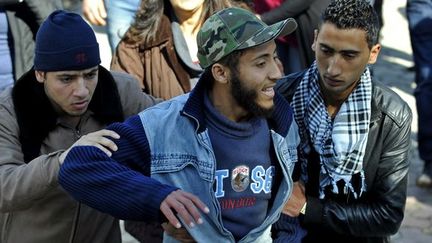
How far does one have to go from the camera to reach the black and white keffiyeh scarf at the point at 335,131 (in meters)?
2.99

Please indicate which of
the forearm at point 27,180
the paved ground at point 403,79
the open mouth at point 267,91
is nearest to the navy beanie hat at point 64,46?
the forearm at point 27,180

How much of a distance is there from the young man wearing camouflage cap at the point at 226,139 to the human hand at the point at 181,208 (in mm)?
212

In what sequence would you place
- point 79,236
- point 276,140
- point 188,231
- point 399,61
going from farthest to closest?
point 399,61
point 79,236
point 276,140
point 188,231

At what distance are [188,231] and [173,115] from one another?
0.39m

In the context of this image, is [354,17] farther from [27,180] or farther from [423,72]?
[423,72]

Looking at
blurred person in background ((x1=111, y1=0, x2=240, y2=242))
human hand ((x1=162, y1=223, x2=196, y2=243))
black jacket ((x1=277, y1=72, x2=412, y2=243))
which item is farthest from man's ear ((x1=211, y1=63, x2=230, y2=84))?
blurred person in background ((x1=111, y1=0, x2=240, y2=242))

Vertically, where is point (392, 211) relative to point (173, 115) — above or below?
below

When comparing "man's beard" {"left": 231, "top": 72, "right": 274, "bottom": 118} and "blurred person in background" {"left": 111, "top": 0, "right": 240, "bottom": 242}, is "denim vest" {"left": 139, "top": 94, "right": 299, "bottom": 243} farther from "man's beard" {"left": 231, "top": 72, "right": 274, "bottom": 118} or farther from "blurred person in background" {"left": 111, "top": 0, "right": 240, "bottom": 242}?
"blurred person in background" {"left": 111, "top": 0, "right": 240, "bottom": 242}

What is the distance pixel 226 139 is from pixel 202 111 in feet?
0.40

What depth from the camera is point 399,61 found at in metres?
8.49

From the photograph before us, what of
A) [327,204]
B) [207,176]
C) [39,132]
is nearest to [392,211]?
[327,204]

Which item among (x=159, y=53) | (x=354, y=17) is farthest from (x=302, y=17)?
(x=354, y=17)

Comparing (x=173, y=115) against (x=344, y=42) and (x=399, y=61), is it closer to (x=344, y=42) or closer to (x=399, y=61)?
(x=344, y=42)

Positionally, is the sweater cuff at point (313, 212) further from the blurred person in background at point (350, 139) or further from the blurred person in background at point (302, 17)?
the blurred person in background at point (302, 17)
